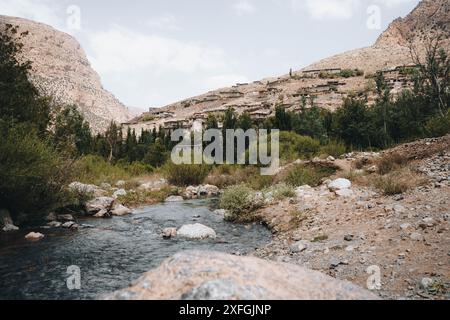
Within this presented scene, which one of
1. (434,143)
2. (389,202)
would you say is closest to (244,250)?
(389,202)

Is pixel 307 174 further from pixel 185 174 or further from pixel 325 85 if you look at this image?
pixel 325 85

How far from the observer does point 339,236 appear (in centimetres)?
859

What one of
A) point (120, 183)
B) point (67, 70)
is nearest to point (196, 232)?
point (120, 183)

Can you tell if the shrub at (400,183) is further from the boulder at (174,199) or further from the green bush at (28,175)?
the boulder at (174,199)

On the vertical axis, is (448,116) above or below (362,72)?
below

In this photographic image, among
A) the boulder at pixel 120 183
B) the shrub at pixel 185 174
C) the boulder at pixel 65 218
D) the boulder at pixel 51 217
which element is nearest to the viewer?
the boulder at pixel 51 217

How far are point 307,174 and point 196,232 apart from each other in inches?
316

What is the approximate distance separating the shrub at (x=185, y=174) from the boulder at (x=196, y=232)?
13.3 m

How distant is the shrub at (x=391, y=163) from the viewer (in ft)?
49.1

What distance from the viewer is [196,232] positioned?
11.5 m

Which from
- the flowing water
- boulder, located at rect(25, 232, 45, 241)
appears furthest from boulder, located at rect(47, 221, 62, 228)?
boulder, located at rect(25, 232, 45, 241)

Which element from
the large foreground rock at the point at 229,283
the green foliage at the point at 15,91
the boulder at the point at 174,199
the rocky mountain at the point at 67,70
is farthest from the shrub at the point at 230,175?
the rocky mountain at the point at 67,70
